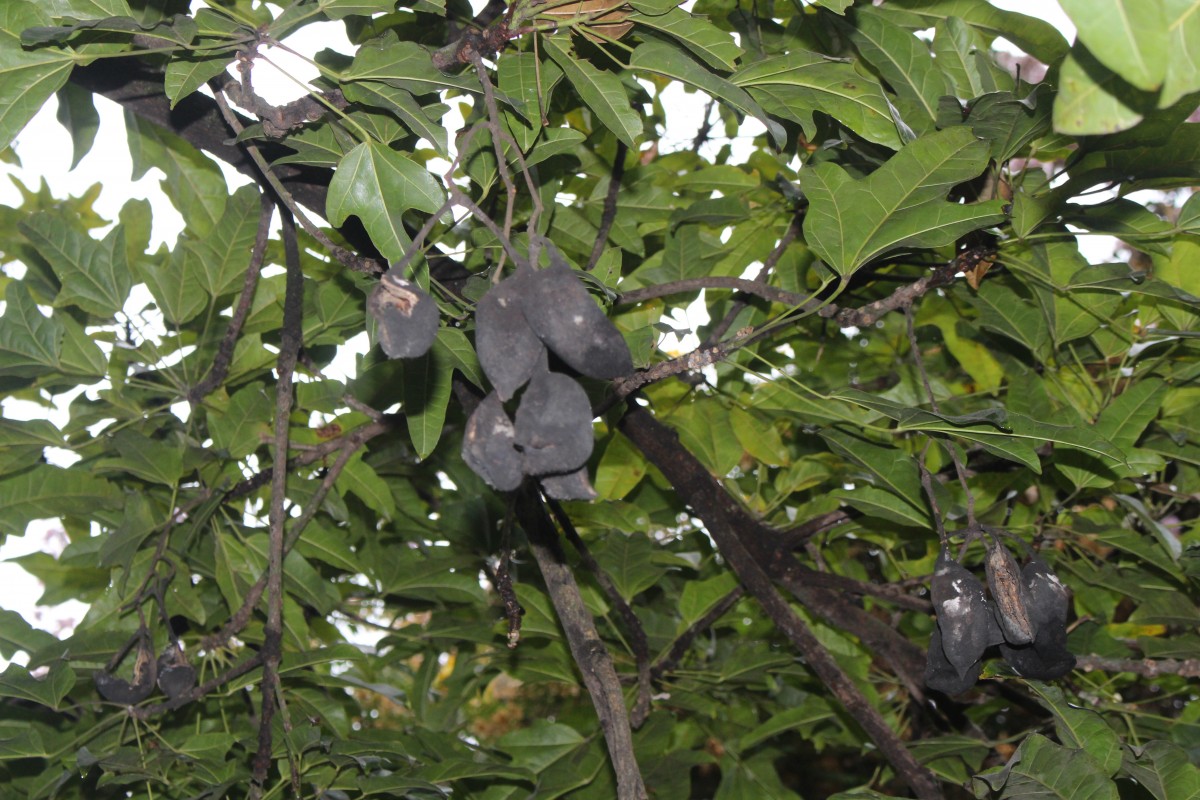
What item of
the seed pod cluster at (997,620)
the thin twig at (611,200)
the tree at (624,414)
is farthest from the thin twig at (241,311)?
the seed pod cluster at (997,620)

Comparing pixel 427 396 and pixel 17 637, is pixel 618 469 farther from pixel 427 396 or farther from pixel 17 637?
pixel 17 637

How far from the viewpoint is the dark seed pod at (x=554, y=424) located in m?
0.70

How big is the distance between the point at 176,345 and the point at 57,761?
2.25ft

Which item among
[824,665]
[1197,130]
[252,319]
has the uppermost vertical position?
[252,319]

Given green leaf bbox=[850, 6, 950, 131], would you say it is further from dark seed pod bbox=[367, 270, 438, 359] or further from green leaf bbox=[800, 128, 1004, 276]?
dark seed pod bbox=[367, 270, 438, 359]

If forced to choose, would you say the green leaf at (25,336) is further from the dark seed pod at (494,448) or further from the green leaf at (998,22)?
the green leaf at (998,22)

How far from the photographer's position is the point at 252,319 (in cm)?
164

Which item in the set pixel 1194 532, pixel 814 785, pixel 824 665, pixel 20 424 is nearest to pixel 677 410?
pixel 824 665

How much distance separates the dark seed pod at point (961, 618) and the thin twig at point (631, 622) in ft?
1.96

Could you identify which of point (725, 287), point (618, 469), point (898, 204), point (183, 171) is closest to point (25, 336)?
point (183, 171)

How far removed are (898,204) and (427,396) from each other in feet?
1.99

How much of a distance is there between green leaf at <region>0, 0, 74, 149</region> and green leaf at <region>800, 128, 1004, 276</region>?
83 cm

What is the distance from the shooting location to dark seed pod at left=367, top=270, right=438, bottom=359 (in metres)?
0.70

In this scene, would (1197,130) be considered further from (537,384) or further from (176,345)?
(176,345)
